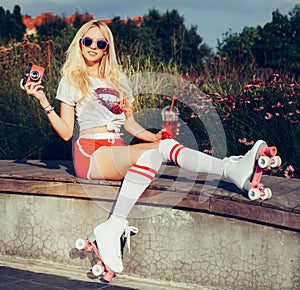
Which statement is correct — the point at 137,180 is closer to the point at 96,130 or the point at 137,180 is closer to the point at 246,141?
the point at 96,130

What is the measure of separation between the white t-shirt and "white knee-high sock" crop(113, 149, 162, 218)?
513 millimetres

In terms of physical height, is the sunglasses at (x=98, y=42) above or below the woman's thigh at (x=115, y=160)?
above

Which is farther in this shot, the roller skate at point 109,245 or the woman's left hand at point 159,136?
the woman's left hand at point 159,136

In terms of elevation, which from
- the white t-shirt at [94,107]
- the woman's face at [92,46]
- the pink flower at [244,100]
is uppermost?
the woman's face at [92,46]

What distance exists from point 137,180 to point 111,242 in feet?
1.52

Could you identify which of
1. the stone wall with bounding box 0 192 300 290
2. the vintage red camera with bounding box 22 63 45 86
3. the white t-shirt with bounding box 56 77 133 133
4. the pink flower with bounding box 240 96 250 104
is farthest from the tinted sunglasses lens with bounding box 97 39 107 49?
the pink flower with bounding box 240 96 250 104

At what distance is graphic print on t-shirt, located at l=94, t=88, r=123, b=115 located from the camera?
4.71 meters

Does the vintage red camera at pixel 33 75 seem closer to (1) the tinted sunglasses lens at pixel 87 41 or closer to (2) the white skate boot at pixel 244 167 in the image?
(1) the tinted sunglasses lens at pixel 87 41

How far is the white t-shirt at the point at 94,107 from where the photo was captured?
182 inches

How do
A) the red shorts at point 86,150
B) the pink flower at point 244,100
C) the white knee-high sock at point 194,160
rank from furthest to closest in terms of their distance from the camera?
the pink flower at point 244,100 → the red shorts at point 86,150 → the white knee-high sock at point 194,160

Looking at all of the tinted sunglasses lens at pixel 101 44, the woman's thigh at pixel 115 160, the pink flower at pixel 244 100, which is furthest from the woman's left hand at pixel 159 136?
the pink flower at pixel 244 100

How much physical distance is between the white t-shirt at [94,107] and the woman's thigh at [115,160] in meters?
0.25

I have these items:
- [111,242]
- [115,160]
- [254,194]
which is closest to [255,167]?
[254,194]

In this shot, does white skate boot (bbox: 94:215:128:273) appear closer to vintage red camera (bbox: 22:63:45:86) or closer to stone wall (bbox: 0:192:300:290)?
stone wall (bbox: 0:192:300:290)
